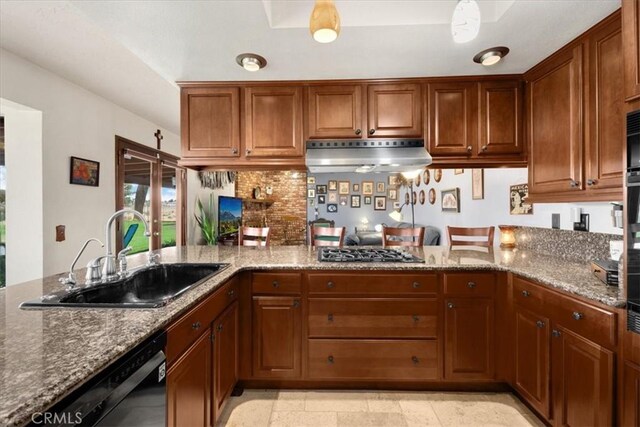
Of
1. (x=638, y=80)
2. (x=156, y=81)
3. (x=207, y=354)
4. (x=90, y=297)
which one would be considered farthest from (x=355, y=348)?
(x=156, y=81)

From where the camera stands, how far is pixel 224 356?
1.73 m

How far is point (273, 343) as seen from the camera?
2027mm

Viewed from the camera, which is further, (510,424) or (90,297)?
(510,424)

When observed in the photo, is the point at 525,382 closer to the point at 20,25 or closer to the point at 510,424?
the point at 510,424

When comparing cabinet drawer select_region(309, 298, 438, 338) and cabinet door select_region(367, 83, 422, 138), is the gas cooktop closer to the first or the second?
cabinet drawer select_region(309, 298, 438, 338)

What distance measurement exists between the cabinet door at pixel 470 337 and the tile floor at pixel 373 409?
0.18m

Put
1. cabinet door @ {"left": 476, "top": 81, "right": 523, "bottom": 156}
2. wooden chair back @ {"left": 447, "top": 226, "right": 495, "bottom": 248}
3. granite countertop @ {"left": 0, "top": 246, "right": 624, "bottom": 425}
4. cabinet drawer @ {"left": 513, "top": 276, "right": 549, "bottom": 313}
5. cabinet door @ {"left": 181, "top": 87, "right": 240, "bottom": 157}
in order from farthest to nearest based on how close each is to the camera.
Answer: wooden chair back @ {"left": 447, "top": 226, "right": 495, "bottom": 248}
cabinet door @ {"left": 181, "top": 87, "right": 240, "bottom": 157}
cabinet door @ {"left": 476, "top": 81, "right": 523, "bottom": 156}
cabinet drawer @ {"left": 513, "top": 276, "right": 549, "bottom": 313}
granite countertop @ {"left": 0, "top": 246, "right": 624, "bottom": 425}

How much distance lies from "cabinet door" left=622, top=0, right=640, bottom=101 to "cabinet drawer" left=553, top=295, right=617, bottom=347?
91 centimetres

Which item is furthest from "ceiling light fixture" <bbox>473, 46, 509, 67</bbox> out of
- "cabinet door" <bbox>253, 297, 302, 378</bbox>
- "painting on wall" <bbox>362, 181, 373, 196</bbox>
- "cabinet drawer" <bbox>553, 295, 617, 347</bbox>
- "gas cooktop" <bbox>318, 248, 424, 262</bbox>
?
"painting on wall" <bbox>362, 181, 373, 196</bbox>

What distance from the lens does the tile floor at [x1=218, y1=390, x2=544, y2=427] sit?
1.80 m

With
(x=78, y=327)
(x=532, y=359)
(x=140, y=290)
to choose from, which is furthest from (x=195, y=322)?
(x=532, y=359)

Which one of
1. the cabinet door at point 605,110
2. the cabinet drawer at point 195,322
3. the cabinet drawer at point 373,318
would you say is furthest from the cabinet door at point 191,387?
the cabinet door at point 605,110

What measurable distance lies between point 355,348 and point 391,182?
6630 millimetres

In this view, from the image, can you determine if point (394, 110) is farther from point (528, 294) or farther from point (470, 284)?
point (528, 294)
